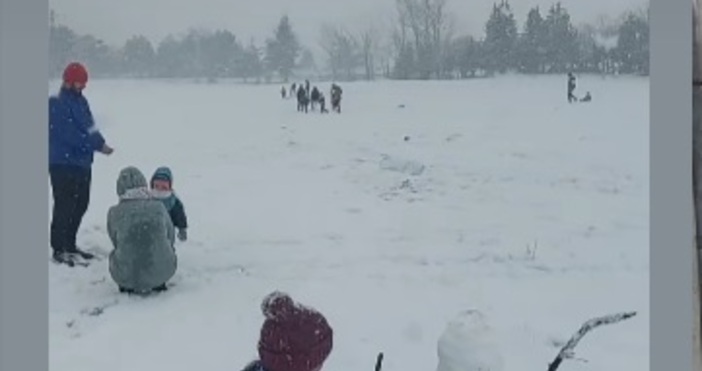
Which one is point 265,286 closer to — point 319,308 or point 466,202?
point 319,308

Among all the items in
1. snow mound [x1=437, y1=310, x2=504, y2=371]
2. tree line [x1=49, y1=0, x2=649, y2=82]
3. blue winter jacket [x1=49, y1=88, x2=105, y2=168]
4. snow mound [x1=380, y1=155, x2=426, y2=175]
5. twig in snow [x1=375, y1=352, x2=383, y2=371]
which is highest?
tree line [x1=49, y1=0, x2=649, y2=82]

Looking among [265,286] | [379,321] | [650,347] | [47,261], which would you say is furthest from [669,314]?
[47,261]

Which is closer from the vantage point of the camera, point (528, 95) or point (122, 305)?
point (122, 305)

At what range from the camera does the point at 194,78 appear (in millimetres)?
2193

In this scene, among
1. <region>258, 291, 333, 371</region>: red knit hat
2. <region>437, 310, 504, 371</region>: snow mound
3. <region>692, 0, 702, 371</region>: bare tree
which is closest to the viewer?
<region>258, 291, 333, 371</region>: red knit hat

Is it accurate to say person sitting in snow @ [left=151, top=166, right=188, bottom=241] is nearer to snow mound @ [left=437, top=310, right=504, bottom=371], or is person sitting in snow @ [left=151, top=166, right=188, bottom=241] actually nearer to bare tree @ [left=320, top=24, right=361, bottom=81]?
bare tree @ [left=320, top=24, right=361, bottom=81]

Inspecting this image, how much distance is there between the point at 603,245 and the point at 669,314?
0.65ft

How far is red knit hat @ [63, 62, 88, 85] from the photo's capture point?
2.11 meters

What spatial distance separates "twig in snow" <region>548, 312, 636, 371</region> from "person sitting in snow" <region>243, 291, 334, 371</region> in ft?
1.60

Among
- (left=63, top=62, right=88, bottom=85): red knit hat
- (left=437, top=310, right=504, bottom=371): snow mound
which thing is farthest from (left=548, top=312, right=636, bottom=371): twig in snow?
(left=63, top=62, right=88, bottom=85): red knit hat

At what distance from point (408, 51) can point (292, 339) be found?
0.72 meters

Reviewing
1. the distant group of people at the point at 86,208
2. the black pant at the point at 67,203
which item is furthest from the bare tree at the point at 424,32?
the black pant at the point at 67,203

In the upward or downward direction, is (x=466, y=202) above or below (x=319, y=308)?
above

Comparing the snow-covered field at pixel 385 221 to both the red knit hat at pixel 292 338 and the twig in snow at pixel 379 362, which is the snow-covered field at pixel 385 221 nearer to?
the twig in snow at pixel 379 362
